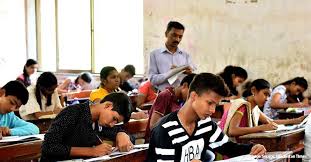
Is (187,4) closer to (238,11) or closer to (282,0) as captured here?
(238,11)

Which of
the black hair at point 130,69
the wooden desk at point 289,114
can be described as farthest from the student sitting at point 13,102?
the black hair at point 130,69

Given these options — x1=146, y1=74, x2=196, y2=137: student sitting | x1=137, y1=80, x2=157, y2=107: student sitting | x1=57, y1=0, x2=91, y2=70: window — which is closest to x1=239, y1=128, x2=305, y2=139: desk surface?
x1=146, y1=74, x2=196, y2=137: student sitting

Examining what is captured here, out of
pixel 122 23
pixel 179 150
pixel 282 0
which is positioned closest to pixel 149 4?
pixel 122 23

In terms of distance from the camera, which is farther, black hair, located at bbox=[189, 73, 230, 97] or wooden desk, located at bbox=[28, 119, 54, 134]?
wooden desk, located at bbox=[28, 119, 54, 134]

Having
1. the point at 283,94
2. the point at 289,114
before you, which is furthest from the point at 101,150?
the point at 283,94

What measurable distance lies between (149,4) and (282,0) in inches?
85.2

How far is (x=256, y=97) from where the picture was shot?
4.59 meters

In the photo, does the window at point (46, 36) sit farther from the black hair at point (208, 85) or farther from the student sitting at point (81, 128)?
the black hair at point (208, 85)

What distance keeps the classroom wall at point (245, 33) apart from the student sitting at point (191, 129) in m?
4.76

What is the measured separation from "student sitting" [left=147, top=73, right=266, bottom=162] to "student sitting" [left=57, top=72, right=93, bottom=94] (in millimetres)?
6678

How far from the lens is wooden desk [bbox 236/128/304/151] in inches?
146

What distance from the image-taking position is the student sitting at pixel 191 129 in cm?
256

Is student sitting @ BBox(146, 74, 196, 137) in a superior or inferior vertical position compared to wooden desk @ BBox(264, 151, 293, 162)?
superior

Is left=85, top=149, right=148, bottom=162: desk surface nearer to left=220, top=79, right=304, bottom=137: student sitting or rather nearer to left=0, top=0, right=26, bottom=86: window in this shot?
left=220, top=79, right=304, bottom=137: student sitting
